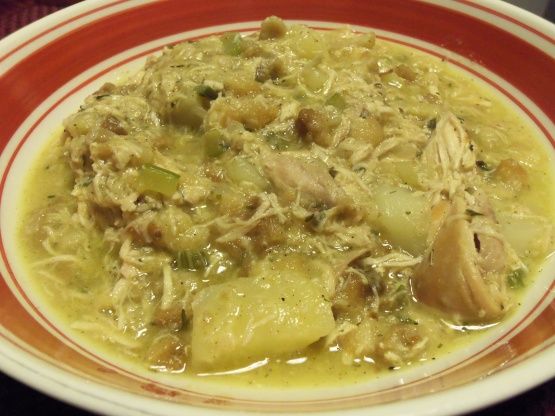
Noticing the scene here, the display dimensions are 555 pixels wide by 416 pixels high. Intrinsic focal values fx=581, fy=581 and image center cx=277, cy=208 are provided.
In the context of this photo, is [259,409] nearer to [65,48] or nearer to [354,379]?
[354,379]

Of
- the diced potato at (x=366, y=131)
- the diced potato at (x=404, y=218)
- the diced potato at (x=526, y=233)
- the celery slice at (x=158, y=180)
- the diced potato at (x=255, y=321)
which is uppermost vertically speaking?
the diced potato at (x=366, y=131)

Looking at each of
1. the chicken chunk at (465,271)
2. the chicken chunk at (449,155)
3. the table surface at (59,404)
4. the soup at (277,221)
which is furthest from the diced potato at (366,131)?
the table surface at (59,404)

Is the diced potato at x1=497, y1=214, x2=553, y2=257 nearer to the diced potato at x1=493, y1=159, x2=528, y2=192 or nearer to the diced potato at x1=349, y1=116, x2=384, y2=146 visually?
the diced potato at x1=493, y1=159, x2=528, y2=192

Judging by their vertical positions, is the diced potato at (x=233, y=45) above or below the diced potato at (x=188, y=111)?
above

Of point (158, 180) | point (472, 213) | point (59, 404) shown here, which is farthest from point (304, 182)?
point (59, 404)

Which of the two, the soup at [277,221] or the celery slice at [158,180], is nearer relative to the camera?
the soup at [277,221]

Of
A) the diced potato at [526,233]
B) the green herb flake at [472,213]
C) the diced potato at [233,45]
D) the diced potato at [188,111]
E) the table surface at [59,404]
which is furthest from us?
the diced potato at [233,45]

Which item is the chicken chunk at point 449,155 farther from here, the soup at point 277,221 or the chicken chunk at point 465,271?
the chicken chunk at point 465,271

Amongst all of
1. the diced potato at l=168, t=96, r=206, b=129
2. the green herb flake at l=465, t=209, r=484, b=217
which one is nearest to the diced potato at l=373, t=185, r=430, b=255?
the green herb flake at l=465, t=209, r=484, b=217
